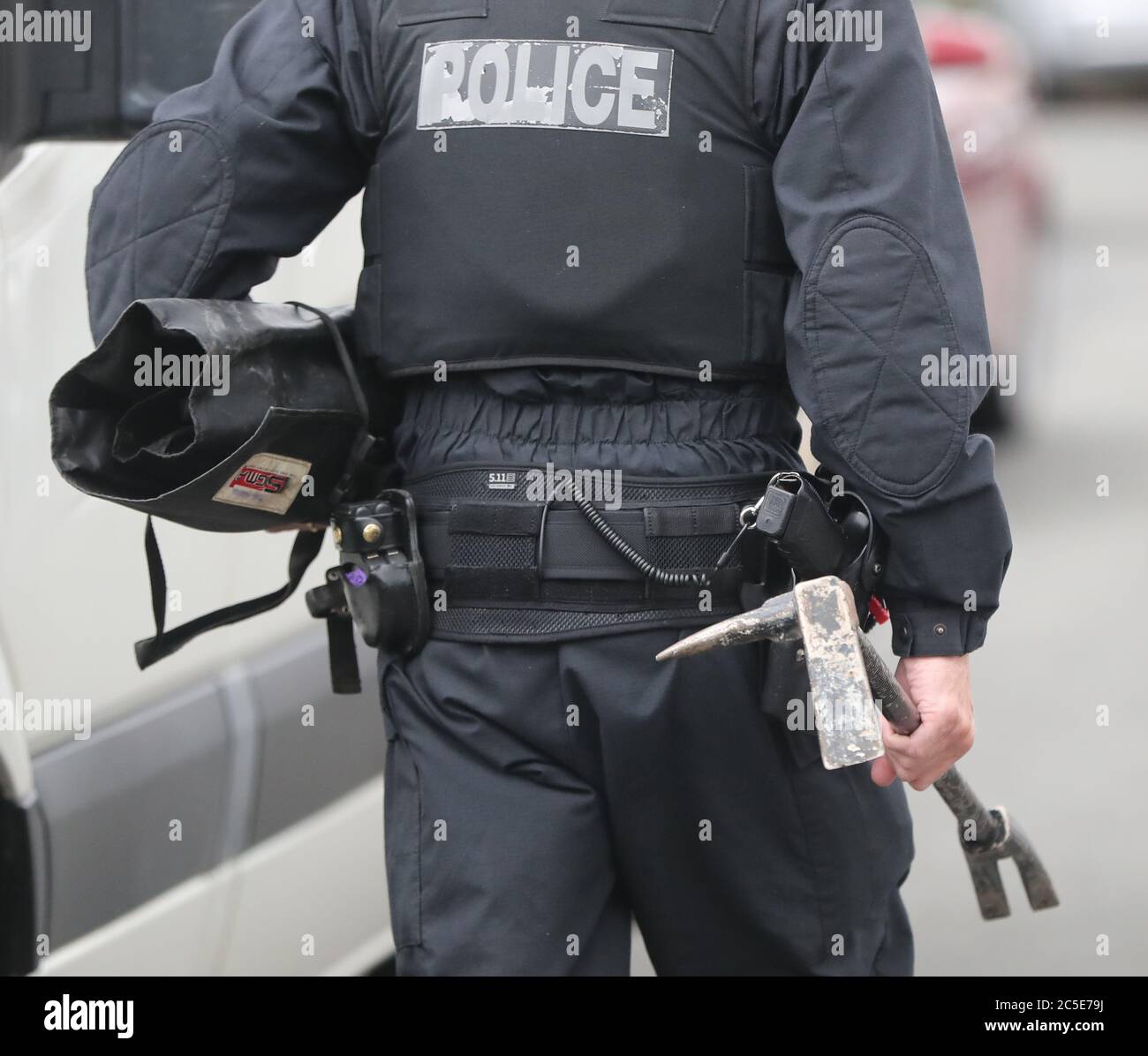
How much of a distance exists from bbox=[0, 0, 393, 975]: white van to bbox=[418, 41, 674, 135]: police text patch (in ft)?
2.04

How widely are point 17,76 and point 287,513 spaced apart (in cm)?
72

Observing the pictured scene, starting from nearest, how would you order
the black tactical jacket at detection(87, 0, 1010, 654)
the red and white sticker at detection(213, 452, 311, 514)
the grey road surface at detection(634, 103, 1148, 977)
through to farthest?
the black tactical jacket at detection(87, 0, 1010, 654), the red and white sticker at detection(213, 452, 311, 514), the grey road surface at detection(634, 103, 1148, 977)

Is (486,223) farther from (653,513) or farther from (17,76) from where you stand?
(17,76)

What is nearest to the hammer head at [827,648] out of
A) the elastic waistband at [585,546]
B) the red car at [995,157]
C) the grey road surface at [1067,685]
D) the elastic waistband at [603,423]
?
the elastic waistband at [585,546]

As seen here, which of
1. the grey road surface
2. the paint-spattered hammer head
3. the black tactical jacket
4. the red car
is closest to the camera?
the paint-spattered hammer head

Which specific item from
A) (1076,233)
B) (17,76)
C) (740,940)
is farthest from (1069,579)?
(1076,233)

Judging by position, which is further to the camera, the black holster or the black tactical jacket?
the black holster

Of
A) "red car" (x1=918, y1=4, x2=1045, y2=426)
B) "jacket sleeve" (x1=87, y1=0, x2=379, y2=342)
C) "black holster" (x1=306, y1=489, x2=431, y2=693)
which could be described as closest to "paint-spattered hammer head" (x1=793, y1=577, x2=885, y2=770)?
"black holster" (x1=306, y1=489, x2=431, y2=693)

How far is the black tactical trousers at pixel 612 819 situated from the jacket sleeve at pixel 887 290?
0.92ft

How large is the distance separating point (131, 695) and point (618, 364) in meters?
0.89

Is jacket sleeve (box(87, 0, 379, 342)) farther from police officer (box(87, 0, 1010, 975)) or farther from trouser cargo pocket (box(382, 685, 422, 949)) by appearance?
trouser cargo pocket (box(382, 685, 422, 949))

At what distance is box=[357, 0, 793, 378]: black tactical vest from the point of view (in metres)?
1.96

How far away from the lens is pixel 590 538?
6.49ft

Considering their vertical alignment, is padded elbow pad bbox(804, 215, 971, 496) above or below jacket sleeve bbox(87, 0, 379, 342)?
below
